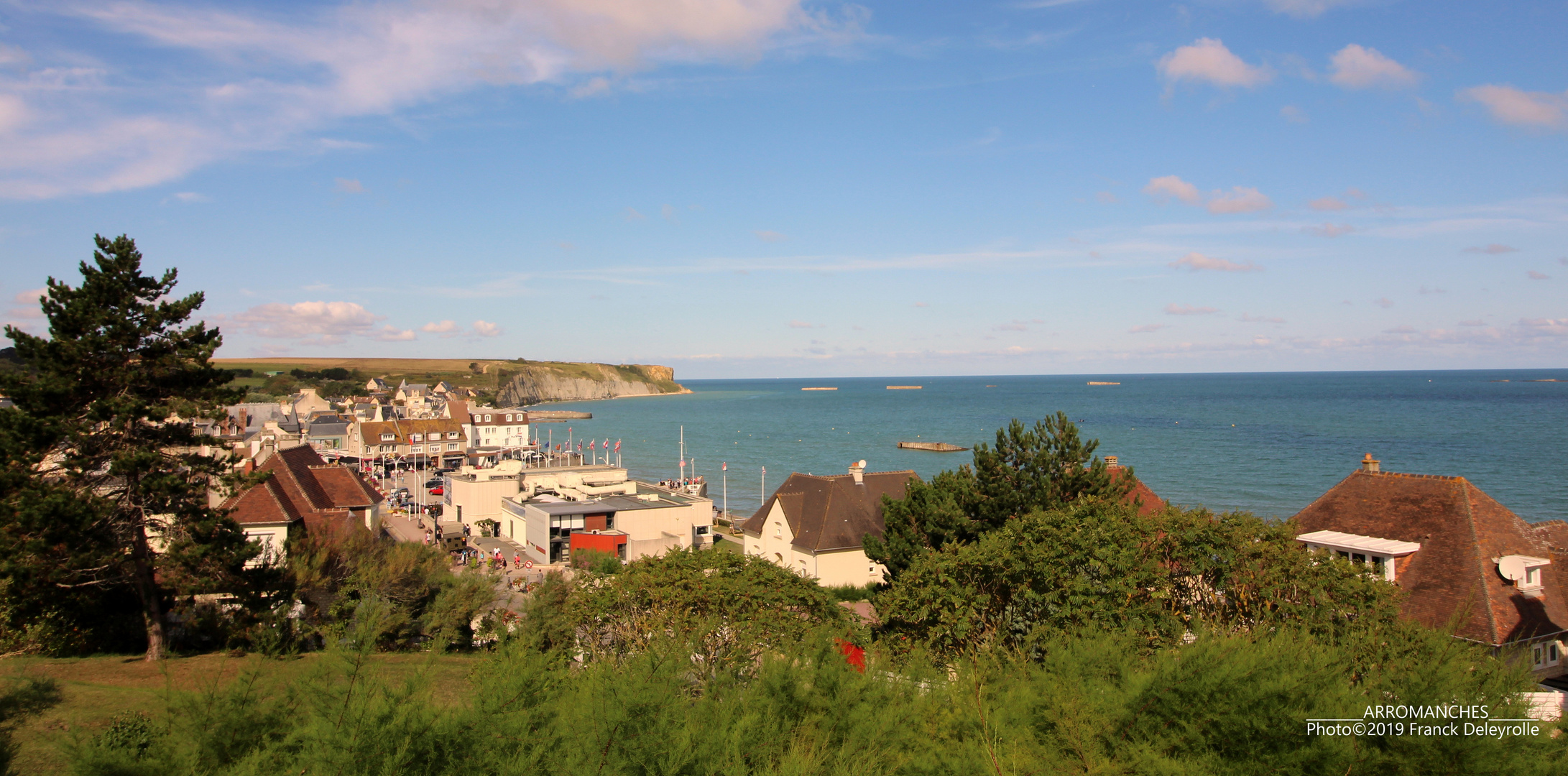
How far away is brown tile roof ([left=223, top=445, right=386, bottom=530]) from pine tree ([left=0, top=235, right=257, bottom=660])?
4799mm

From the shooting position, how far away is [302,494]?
31.4 metres

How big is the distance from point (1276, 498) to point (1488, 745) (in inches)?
2316

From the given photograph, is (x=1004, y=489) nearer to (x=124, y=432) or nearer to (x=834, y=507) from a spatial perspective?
(x=834, y=507)

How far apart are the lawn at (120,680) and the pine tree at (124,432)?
4.66ft

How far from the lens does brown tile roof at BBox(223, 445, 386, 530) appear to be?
91.2ft

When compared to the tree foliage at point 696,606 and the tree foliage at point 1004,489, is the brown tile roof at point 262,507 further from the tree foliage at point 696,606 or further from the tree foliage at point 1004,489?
the tree foliage at point 1004,489

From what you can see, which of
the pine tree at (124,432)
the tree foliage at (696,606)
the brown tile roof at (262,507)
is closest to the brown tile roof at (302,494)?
the brown tile roof at (262,507)

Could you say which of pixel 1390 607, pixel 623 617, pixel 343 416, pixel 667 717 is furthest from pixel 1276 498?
pixel 343 416

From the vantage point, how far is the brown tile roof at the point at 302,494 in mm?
27797

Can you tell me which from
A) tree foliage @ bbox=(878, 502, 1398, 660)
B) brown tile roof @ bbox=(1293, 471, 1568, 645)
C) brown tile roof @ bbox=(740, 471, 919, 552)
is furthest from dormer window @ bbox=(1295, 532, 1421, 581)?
brown tile roof @ bbox=(740, 471, 919, 552)

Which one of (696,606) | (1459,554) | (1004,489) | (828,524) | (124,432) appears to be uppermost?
(124,432)

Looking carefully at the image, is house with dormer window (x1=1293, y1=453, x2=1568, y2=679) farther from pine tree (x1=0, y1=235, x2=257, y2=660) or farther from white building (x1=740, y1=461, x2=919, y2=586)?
pine tree (x1=0, y1=235, x2=257, y2=660)

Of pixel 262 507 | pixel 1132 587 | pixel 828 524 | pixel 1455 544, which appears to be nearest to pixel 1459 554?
pixel 1455 544

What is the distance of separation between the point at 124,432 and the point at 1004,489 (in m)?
22.1
